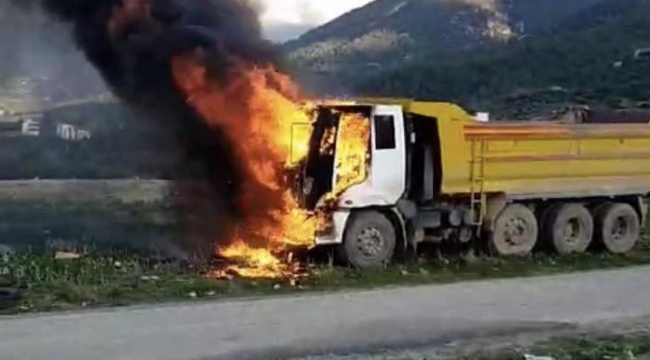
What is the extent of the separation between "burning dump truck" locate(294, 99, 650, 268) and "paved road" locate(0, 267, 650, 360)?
2828mm

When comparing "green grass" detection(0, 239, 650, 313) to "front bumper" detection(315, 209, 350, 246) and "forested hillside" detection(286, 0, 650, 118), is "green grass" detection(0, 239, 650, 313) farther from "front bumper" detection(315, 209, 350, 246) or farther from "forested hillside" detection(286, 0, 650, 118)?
"forested hillside" detection(286, 0, 650, 118)

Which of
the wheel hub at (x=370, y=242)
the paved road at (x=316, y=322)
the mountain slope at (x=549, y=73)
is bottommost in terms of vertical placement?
the paved road at (x=316, y=322)

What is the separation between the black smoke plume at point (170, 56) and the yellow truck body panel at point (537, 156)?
2630mm

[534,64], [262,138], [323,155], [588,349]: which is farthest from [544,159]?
[534,64]

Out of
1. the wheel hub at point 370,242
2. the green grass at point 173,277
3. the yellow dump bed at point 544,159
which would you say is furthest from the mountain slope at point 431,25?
the wheel hub at point 370,242

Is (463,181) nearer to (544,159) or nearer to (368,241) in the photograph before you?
(544,159)

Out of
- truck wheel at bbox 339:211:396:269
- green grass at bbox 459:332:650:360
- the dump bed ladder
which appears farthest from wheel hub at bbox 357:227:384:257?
green grass at bbox 459:332:650:360

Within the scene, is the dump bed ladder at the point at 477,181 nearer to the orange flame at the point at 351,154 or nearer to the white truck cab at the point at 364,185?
the white truck cab at the point at 364,185

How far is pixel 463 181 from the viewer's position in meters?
18.5

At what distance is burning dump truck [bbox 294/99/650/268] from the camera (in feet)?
57.2

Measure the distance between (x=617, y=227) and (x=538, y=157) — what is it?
229cm

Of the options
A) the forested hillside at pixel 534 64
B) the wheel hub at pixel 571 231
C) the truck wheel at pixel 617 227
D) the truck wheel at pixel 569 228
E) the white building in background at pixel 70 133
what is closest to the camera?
the truck wheel at pixel 569 228

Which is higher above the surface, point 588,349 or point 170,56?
point 170,56

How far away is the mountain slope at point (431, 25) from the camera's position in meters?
75.3
